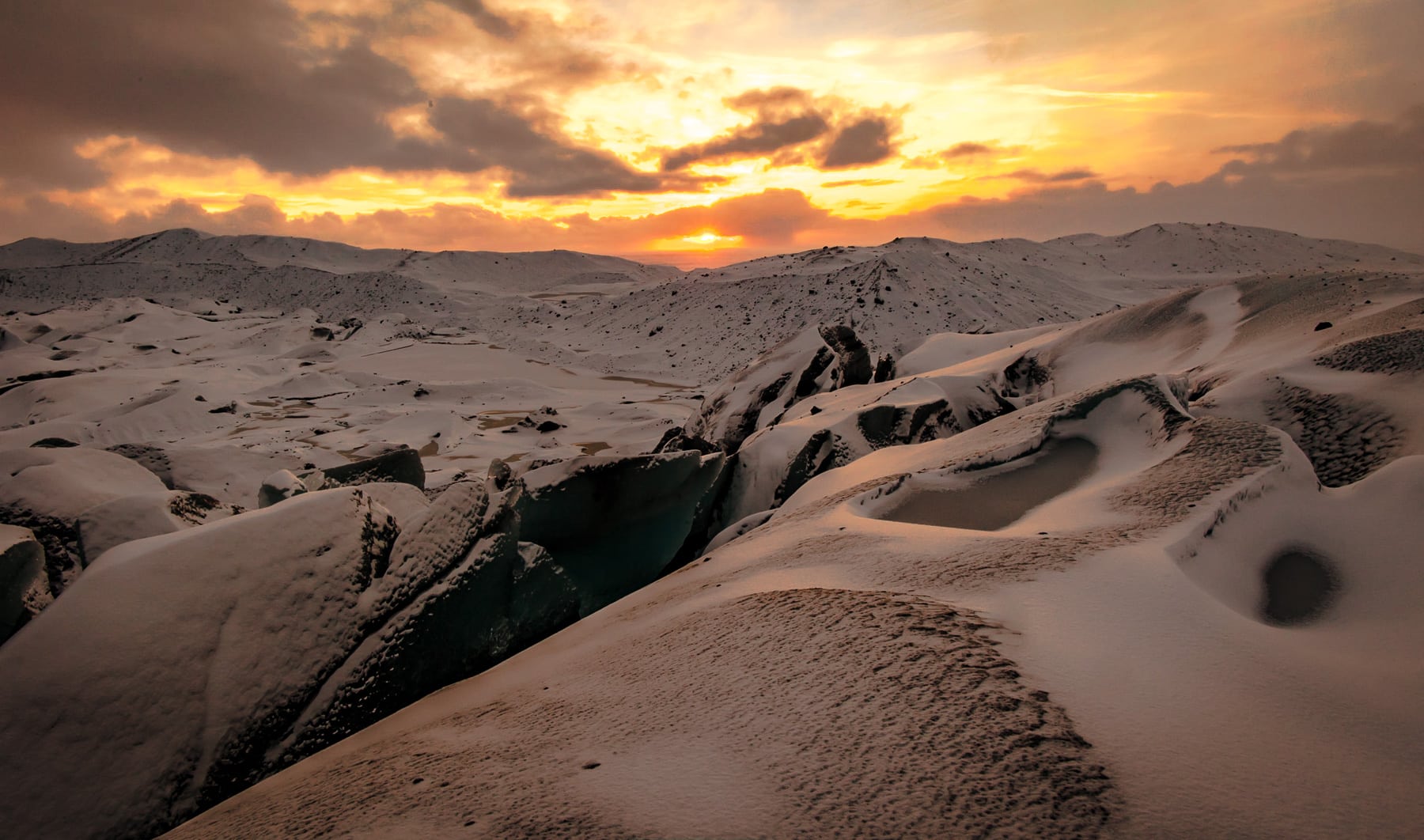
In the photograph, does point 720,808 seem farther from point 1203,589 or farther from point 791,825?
point 1203,589

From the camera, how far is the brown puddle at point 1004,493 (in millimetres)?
4145

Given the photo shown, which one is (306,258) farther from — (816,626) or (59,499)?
(816,626)

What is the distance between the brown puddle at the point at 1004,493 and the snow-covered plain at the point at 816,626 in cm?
3

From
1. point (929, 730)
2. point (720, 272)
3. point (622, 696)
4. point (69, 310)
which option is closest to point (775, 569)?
point (622, 696)

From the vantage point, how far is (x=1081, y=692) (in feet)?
6.68

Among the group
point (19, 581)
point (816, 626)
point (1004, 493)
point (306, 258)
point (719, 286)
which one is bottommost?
point (19, 581)

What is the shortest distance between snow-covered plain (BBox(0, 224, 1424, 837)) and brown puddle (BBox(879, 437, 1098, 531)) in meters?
0.03

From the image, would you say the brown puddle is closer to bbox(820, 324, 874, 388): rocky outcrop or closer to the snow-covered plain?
the snow-covered plain

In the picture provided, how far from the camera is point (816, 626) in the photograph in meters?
2.68

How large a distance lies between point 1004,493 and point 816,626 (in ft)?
7.53

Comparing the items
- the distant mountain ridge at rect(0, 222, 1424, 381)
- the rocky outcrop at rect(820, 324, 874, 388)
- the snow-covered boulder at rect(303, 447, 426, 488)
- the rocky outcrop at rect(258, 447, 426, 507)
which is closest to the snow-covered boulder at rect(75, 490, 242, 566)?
the rocky outcrop at rect(258, 447, 426, 507)

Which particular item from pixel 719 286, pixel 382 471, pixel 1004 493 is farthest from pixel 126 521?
pixel 719 286

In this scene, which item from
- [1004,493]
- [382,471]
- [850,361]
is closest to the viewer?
[1004,493]

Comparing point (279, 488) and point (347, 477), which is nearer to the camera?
point (279, 488)
